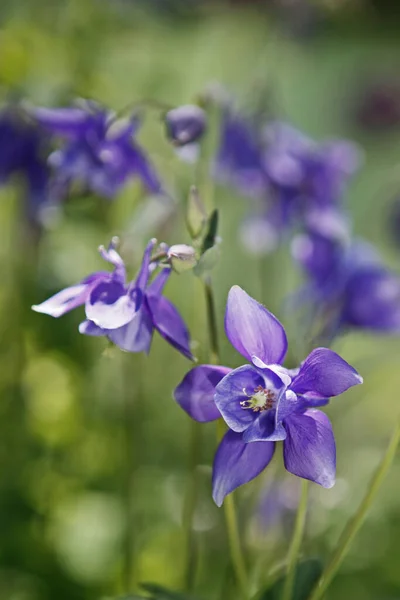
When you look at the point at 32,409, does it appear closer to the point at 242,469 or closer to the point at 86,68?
the point at 86,68

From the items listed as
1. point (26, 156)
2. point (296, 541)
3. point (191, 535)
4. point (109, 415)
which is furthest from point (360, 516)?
point (109, 415)

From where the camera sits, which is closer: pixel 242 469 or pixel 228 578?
pixel 242 469

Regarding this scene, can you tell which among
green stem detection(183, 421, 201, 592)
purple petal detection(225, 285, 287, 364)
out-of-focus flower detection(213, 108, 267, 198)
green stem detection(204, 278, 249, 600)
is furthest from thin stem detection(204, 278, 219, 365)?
out-of-focus flower detection(213, 108, 267, 198)

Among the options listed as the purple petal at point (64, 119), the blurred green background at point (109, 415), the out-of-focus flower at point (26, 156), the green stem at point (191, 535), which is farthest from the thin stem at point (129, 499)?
the purple petal at point (64, 119)

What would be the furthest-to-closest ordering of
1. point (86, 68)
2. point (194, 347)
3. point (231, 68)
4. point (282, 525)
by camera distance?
point (231, 68) < point (86, 68) < point (282, 525) < point (194, 347)

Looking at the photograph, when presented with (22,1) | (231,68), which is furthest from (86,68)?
Result: (231,68)

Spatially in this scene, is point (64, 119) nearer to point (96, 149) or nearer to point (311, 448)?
point (96, 149)

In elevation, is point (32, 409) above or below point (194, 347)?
below
